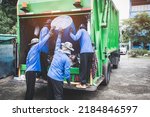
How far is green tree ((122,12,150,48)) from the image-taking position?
29.1 meters

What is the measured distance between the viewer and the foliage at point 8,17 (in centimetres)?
1486

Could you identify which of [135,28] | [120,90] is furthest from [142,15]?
[120,90]

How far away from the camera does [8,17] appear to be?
15992 millimetres

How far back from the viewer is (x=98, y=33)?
246 inches

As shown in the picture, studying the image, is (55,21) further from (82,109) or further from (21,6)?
(82,109)

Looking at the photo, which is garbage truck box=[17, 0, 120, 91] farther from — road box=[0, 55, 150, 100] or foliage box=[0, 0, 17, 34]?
foliage box=[0, 0, 17, 34]

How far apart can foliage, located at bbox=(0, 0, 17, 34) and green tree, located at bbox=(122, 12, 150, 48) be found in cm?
1648

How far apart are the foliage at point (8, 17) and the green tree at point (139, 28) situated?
54.1 ft

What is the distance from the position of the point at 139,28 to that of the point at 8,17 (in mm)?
17206

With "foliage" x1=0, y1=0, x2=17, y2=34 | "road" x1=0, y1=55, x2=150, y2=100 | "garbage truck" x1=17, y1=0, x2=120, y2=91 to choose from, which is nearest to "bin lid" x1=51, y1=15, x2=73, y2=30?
"garbage truck" x1=17, y1=0, x2=120, y2=91

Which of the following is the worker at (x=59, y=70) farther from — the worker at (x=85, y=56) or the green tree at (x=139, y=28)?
the green tree at (x=139, y=28)

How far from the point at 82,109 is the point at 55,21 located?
2.82m

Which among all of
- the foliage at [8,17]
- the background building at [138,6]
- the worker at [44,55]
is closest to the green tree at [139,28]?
the background building at [138,6]

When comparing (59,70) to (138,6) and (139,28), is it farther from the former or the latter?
(138,6)
